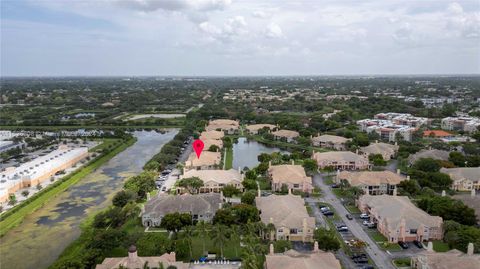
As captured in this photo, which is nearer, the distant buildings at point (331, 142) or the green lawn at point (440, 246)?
the green lawn at point (440, 246)

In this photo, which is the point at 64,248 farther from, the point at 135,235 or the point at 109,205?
the point at 109,205

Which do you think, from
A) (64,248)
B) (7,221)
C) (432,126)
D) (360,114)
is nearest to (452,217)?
(64,248)

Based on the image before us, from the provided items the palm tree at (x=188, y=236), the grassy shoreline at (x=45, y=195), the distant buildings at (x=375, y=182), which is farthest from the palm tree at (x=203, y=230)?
the distant buildings at (x=375, y=182)

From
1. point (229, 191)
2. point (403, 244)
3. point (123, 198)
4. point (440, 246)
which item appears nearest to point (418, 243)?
point (403, 244)

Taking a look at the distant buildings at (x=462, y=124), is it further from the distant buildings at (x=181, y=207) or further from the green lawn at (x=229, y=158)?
the distant buildings at (x=181, y=207)

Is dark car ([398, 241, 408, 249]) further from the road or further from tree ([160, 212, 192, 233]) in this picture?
tree ([160, 212, 192, 233])

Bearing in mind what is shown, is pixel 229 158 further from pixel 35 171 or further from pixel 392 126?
pixel 392 126
